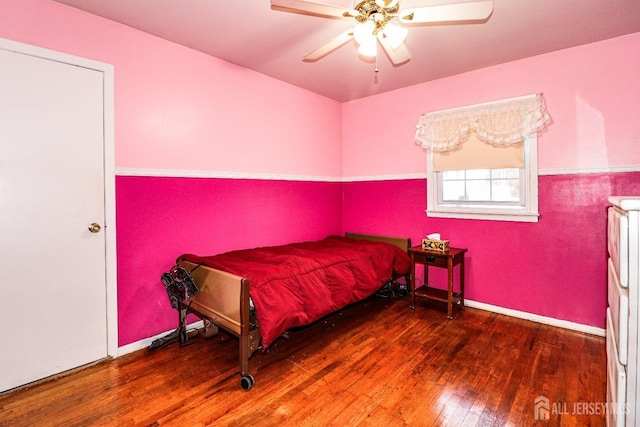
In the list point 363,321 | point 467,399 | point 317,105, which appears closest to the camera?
point 467,399

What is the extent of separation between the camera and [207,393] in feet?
6.35

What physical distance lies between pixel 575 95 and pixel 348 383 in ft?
9.67

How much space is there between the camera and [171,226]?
8.76 feet

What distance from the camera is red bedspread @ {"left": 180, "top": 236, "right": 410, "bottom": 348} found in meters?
2.09

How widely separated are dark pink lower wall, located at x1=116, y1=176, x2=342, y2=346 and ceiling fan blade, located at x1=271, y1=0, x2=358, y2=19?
165 centimetres

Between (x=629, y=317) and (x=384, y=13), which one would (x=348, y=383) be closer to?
(x=629, y=317)

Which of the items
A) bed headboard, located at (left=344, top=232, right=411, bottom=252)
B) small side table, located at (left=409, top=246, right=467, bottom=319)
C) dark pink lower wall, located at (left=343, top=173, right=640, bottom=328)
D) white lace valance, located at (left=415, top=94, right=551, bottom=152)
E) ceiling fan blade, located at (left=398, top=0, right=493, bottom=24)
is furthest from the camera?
bed headboard, located at (left=344, top=232, right=411, bottom=252)

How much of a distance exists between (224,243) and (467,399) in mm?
2274

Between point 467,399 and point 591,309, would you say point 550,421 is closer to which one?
point 467,399

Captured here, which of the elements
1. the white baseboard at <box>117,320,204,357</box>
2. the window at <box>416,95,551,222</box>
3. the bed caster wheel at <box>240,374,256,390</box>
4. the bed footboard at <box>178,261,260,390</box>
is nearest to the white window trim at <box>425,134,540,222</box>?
the window at <box>416,95,551,222</box>

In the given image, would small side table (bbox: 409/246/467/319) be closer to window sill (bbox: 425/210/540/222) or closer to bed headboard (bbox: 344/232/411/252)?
bed headboard (bbox: 344/232/411/252)

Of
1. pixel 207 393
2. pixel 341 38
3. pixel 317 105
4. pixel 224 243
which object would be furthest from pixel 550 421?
pixel 317 105
